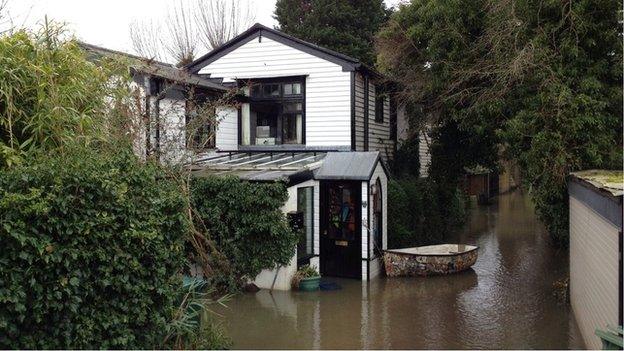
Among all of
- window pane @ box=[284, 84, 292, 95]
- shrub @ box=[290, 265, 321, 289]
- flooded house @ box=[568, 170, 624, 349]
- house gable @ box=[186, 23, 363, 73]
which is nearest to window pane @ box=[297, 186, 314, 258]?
shrub @ box=[290, 265, 321, 289]

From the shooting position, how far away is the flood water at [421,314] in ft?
29.1

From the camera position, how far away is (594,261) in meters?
8.00

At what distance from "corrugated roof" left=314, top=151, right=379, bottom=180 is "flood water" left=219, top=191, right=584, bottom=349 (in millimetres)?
2742

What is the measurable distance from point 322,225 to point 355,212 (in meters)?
0.95

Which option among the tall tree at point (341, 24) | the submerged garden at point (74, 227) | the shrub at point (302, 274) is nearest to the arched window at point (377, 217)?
the shrub at point (302, 274)

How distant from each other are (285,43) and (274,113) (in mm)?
2376

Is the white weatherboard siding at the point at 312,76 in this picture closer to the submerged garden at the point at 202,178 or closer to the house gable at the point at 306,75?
the house gable at the point at 306,75

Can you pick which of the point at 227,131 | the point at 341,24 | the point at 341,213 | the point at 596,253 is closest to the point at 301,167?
the point at 341,213

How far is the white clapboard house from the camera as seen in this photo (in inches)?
542

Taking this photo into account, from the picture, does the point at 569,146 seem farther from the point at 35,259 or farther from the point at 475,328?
the point at 35,259

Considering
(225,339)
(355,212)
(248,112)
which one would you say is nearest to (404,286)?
(355,212)

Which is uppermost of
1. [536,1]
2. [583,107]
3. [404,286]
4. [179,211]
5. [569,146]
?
[536,1]

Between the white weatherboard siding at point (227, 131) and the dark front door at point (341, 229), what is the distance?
473 centimetres

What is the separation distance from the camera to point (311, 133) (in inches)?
683
